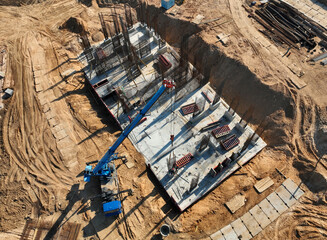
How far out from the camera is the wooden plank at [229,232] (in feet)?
50.7

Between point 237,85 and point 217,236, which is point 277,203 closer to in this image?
point 217,236

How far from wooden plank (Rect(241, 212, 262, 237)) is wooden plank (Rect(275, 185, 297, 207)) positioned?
3026 mm

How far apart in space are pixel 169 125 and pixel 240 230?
1013 centimetres

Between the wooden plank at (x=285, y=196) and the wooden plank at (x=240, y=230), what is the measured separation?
393 cm

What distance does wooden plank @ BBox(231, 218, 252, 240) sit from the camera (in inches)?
610

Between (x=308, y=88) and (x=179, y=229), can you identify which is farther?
(x=308, y=88)

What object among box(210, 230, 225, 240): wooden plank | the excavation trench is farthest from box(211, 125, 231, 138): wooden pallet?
box(210, 230, 225, 240): wooden plank

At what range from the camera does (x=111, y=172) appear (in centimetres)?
1711

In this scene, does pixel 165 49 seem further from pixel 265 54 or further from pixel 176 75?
pixel 265 54

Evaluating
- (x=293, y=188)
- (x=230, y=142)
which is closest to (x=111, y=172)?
(x=230, y=142)

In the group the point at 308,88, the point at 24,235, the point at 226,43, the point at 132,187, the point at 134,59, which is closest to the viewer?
the point at 24,235

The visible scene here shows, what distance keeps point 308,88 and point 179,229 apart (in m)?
18.6

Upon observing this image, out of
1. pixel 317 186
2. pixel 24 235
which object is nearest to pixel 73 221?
pixel 24 235

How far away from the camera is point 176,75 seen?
22.5 m
